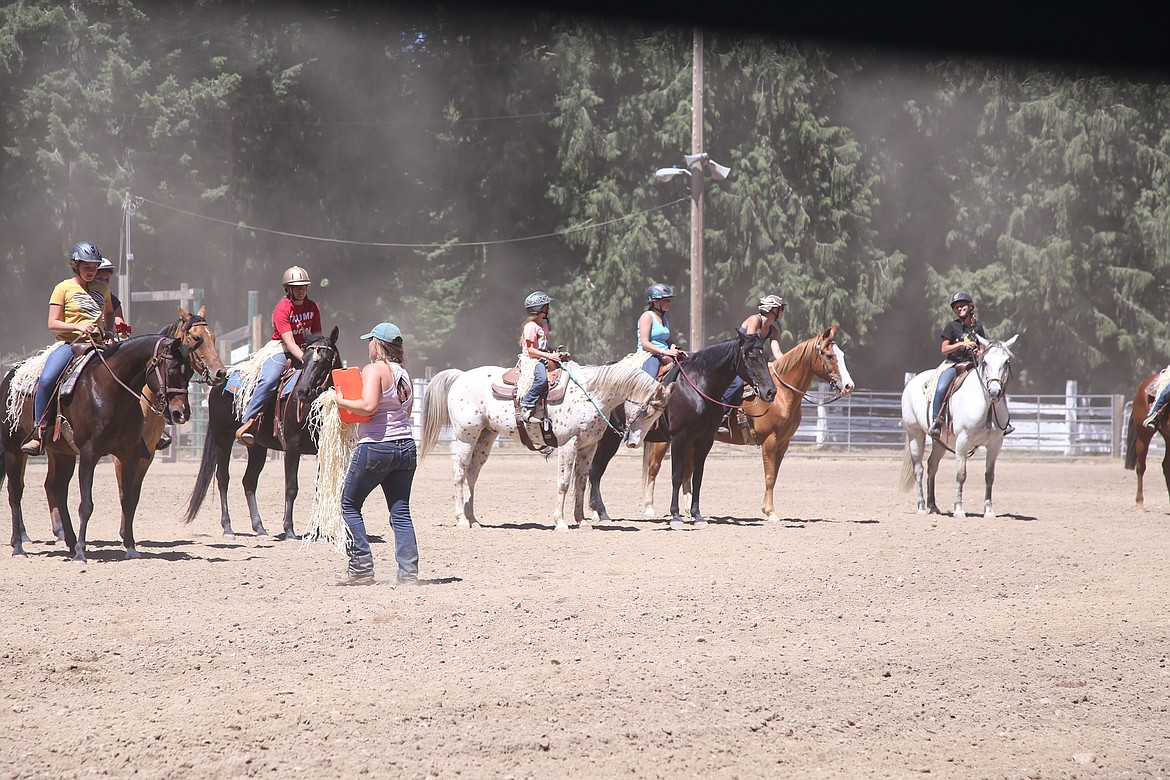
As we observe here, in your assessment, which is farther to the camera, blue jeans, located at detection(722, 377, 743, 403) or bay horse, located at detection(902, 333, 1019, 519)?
bay horse, located at detection(902, 333, 1019, 519)

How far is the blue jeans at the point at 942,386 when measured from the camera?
16297 mm

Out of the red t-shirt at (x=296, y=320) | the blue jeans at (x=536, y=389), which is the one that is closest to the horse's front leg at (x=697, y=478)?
the blue jeans at (x=536, y=389)

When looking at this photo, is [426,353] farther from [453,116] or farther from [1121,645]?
[1121,645]

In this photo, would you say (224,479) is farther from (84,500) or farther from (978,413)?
(978,413)

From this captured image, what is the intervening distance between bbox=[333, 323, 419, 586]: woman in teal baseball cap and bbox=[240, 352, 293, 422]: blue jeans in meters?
3.48

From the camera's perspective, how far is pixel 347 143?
1757 inches

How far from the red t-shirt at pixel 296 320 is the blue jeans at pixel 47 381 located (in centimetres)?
221

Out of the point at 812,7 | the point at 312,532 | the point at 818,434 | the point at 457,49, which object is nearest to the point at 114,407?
the point at 312,532

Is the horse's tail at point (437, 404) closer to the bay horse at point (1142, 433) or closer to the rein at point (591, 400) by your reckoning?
the rein at point (591, 400)

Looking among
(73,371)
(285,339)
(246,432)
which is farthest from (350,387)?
(246,432)

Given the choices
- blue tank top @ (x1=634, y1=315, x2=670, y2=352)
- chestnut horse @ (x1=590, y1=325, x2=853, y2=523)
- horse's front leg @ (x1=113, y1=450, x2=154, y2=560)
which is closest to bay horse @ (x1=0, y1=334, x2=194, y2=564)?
horse's front leg @ (x1=113, y1=450, x2=154, y2=560)

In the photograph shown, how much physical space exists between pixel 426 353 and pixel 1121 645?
133ft

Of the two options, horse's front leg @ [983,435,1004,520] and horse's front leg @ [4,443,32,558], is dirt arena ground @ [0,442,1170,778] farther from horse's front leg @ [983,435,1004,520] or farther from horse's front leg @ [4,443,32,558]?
horse's front leg @ [983,435,1004,520]

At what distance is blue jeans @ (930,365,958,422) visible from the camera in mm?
16297
